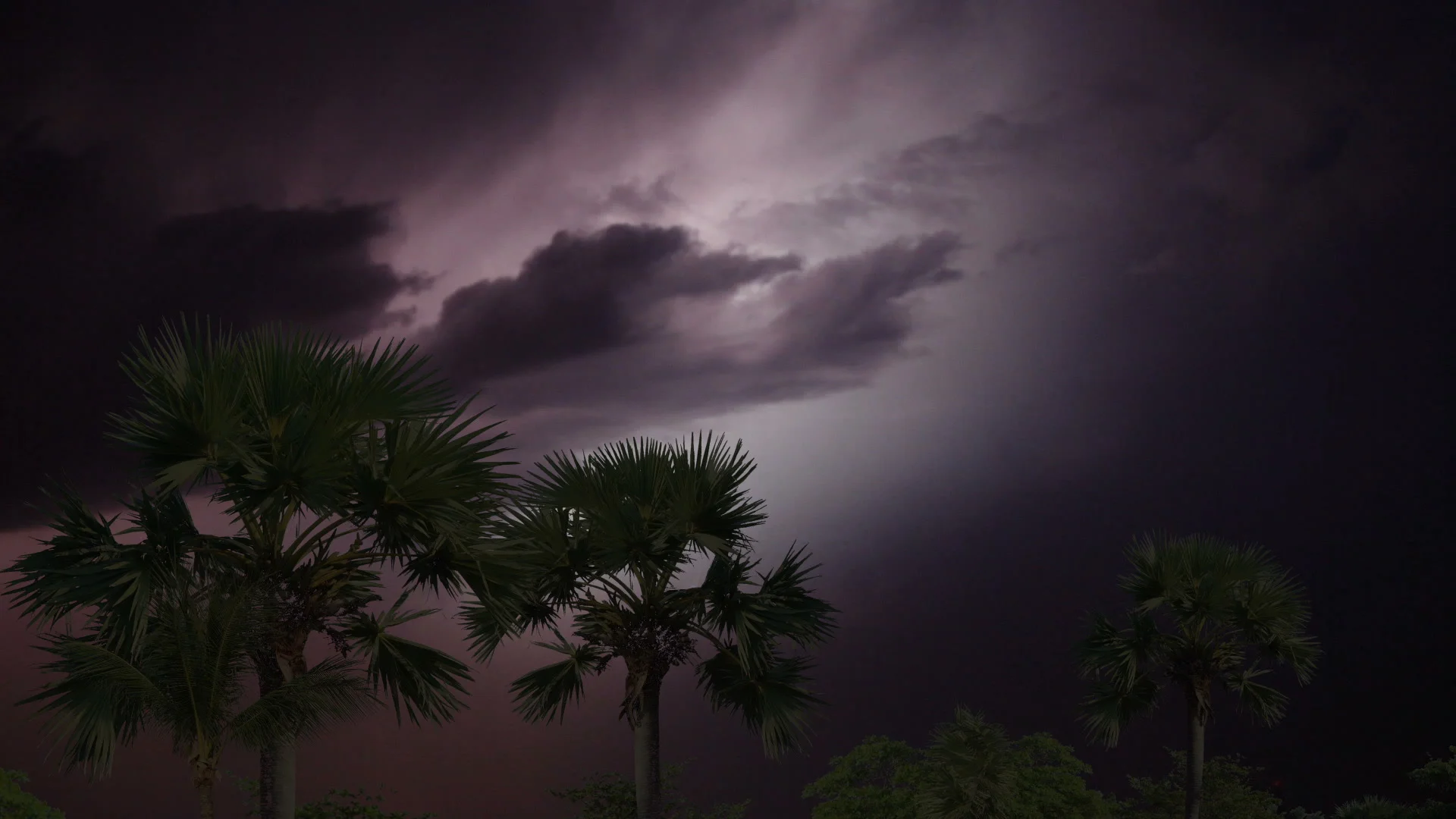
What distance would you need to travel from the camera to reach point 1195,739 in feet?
54.9

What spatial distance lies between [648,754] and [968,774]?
183 inches

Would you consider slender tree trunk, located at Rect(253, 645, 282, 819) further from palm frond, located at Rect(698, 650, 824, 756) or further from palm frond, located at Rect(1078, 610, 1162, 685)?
palm frond, located at Rect(1078, 610, 1162, 685)

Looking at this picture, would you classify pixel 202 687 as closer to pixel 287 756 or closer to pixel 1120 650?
pixel 287 756

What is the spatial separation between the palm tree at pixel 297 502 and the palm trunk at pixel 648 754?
4.37 m

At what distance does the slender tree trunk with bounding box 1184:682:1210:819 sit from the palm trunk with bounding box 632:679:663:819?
9575 millimetres

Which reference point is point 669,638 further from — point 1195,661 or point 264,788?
point 1195,661

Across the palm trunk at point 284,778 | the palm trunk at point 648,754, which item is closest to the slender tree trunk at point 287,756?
the palm trunk at point 284,778

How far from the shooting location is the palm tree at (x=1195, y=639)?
52.7 ft

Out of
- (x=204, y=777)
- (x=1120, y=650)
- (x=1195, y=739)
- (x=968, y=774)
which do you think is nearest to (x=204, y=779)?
(x=204, y=777)

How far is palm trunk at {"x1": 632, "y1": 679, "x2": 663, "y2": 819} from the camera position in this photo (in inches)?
519

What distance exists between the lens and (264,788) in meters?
8.80

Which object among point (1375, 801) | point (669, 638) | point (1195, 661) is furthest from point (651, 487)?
point (1375, 801)

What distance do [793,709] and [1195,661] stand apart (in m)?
8.12

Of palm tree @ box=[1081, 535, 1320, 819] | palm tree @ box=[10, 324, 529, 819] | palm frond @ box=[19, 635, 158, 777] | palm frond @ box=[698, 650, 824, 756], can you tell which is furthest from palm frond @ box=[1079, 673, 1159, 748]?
palm frond @ box=[19, 635, 158, 777]
